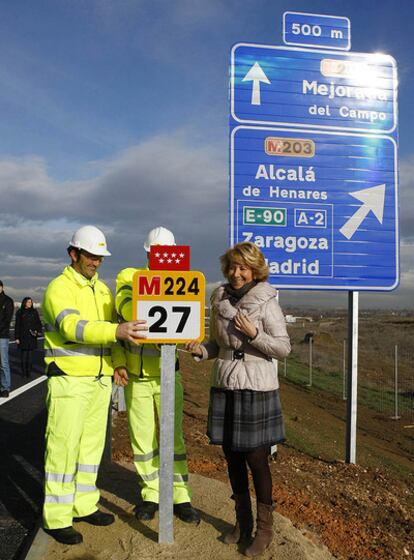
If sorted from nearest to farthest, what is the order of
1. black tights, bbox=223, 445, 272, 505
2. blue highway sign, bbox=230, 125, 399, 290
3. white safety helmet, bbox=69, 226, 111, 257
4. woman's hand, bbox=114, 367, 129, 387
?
black tights, bbox=223, 445, 272, 505 → white safety helmet, bbox=69, 226, 111, 257 → woman's hand, bbox=114, 367, 129, 387 → blue highway sign, bbox=230, 125, 399, 290

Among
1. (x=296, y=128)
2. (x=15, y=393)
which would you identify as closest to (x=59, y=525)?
(x=296, y=128)

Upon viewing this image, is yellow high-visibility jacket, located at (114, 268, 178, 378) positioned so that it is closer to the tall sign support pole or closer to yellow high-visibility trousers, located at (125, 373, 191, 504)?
yellow high-visibility trousers, located at (125, 373, 191, 504)

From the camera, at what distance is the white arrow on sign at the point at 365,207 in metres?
6.56

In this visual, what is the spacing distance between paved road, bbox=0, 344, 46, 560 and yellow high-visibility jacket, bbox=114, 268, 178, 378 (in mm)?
1488

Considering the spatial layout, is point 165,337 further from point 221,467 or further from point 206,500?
point 221,467

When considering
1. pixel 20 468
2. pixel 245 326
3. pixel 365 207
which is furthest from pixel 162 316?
pixel 365 207

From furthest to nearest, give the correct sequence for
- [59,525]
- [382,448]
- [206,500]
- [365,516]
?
[382,448], [365,516], [206,500], [59,525]

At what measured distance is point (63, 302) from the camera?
3773 mm

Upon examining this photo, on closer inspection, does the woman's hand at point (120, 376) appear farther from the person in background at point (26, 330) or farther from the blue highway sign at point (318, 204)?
the person in background at point (26, 330)

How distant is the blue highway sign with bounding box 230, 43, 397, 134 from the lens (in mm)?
6406

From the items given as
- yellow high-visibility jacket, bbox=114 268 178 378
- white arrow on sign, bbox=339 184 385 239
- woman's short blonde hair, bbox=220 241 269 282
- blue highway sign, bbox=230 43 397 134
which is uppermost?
blue highway sign, bbox=230 43 397 134

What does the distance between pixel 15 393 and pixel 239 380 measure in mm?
8617

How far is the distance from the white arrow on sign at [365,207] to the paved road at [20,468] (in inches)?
172

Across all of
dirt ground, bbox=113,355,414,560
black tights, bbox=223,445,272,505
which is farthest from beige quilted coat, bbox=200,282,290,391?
dirt ground, bbox=113,355,414,560
